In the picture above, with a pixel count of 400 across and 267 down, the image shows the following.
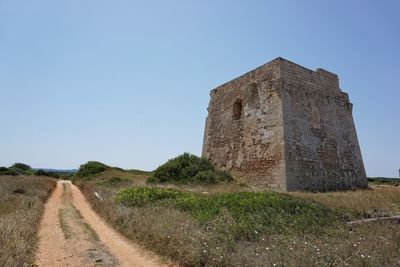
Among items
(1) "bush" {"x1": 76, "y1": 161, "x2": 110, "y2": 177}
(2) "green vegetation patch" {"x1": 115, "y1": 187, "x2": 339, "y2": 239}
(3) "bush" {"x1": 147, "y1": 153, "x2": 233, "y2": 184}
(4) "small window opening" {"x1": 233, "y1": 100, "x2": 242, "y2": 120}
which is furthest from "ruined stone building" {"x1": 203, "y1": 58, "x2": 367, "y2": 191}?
(1) "bush" {"x1": 76, "y1": 161, "x2": 110, "y2": 177}

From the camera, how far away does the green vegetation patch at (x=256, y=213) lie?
7.03 meters

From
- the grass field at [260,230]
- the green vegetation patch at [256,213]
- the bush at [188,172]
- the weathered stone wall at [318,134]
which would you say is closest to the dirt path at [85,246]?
the grass field at [260,230]

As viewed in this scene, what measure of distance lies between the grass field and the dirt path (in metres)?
0.35

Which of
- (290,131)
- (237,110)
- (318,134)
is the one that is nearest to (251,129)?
(237,110)

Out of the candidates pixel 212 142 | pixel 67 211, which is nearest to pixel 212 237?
pixel 67 211

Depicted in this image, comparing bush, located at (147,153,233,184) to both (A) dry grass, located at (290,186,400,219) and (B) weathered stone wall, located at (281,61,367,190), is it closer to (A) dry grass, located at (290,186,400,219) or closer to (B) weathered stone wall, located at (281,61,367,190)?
(B) weathered stone wall, located at (281,61,367,190)

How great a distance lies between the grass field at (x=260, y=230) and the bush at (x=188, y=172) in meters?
5.03

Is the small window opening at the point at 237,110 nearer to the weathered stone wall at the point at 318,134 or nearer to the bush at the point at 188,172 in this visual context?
the bush at the point at 188,172

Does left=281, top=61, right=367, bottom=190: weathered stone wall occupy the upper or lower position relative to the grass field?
upper

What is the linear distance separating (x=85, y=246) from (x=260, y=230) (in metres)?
4.23

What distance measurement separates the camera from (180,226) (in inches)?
287

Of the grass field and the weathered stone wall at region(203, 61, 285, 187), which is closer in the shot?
the grass field

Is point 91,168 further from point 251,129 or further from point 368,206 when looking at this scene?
point 368,206

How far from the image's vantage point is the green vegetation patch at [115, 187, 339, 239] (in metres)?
7.03
